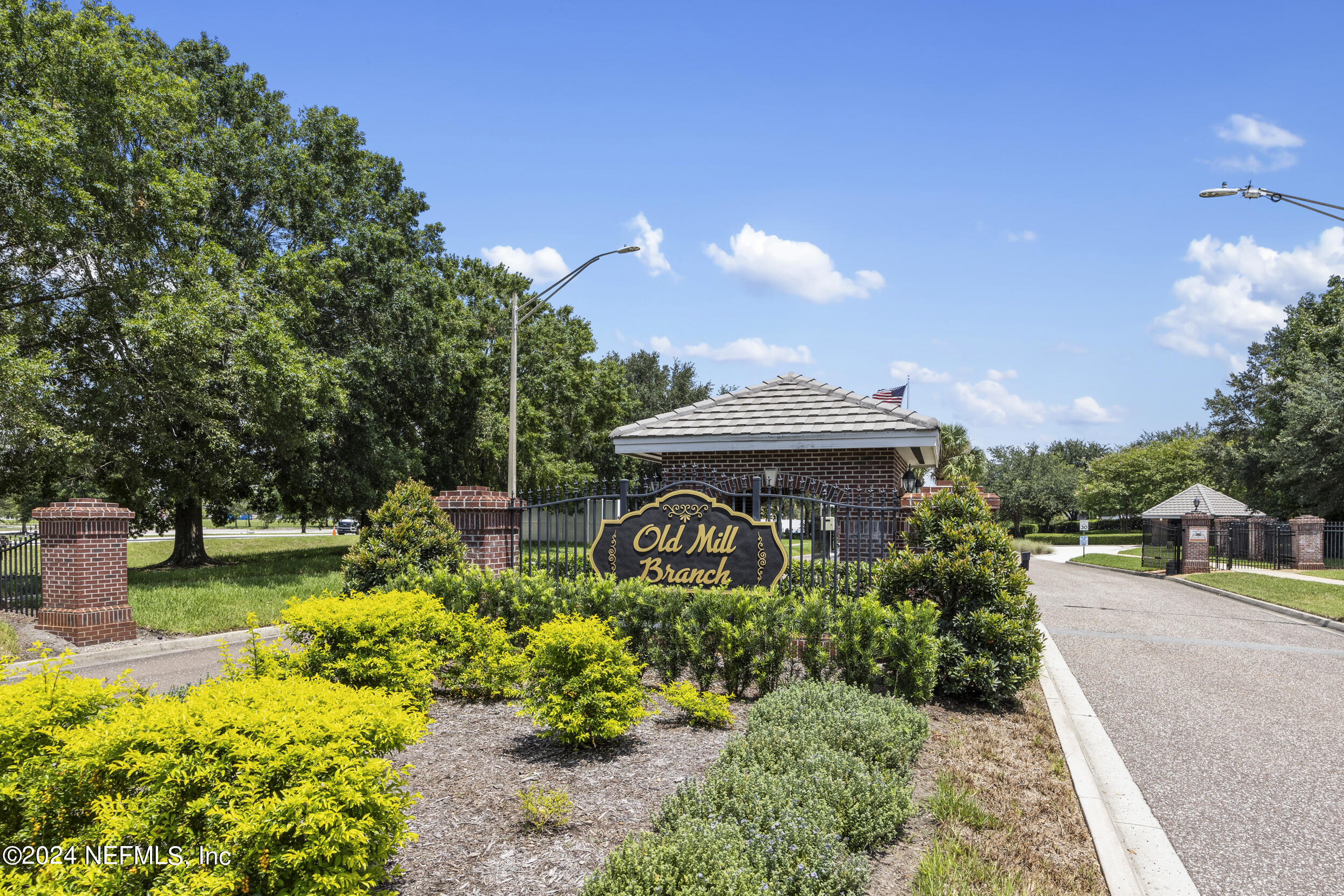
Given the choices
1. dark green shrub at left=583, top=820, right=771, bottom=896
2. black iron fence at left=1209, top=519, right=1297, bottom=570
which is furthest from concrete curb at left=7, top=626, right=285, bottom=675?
black iron fence at left=1209, top=519, right=1297, bottom=570

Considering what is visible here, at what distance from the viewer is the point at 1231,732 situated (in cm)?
735

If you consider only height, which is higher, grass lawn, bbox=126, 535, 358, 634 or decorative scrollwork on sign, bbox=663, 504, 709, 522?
decorative scrollwork on sign, bbox=663, 504, 709, 522

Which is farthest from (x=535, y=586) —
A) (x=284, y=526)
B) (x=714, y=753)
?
(x=284, y=526)

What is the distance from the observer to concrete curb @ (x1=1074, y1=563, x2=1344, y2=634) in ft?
48.7

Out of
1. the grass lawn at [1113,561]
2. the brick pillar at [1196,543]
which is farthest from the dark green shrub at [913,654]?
the grass lawn at [1113,561]

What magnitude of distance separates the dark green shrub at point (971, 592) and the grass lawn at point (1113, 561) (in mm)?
25854

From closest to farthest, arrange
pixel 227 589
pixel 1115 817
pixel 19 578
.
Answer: pixel 1115 817 < pixel 19 578 < pixel 227 589

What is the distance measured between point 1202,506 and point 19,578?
38900 mm

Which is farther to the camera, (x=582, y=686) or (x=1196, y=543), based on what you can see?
(x=1196, y=543)

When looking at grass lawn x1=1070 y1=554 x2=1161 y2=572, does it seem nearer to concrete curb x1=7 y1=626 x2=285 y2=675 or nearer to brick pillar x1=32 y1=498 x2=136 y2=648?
concrete curb x1=7 y1=626 x2=285 y2=675

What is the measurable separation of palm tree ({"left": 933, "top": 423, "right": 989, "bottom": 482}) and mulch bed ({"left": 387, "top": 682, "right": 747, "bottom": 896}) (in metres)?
42.2

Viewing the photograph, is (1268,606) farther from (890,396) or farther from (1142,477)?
(1142,477)

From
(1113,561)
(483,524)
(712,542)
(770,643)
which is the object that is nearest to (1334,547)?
(1113,561)

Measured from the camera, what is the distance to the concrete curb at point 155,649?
1070cm
